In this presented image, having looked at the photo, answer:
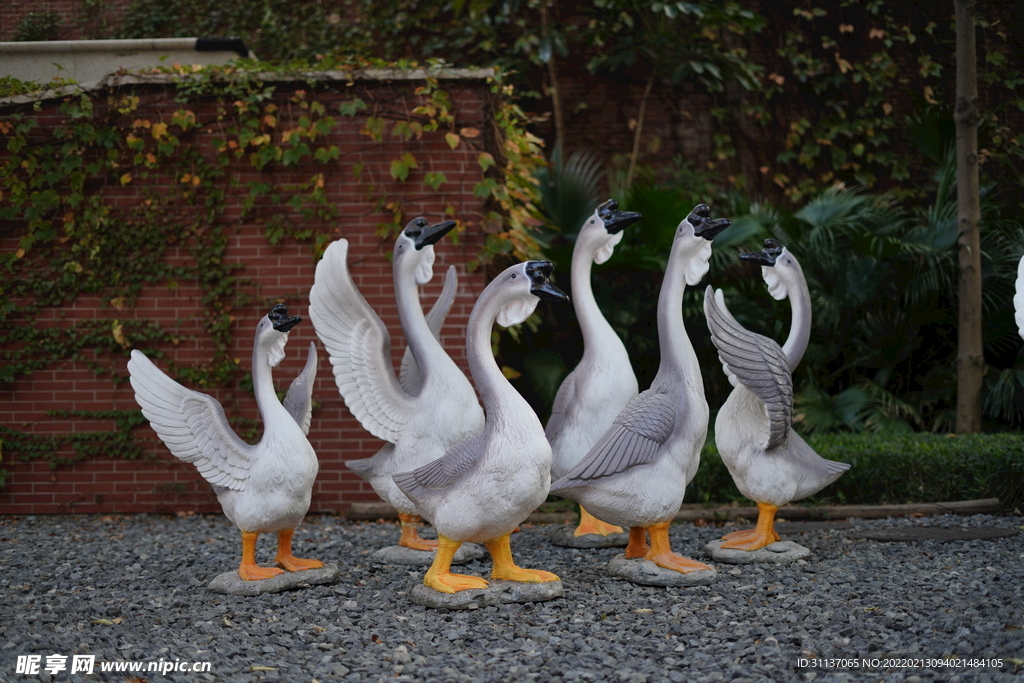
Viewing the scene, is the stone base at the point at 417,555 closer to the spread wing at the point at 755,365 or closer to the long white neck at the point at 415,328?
the long white neck at the point at 415,328

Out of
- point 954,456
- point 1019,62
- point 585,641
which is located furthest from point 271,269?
point 1019,62

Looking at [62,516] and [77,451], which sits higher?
[77,451]

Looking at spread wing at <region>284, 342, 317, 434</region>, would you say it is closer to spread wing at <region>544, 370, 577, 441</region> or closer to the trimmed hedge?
spread wing at <region>544, 370, 577, 441</region>

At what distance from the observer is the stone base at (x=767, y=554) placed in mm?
4672

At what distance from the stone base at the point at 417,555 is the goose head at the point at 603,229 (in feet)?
5.97

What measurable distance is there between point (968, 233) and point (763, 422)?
364 cm

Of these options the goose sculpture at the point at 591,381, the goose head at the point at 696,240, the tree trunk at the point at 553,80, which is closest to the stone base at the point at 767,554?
the goose sculpture at the point at 591,381

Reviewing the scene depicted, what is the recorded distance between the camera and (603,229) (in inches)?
198

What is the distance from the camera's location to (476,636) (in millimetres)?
3484

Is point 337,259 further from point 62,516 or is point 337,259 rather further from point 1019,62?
point 1019,62

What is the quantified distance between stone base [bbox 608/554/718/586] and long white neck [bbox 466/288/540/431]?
3.34ft

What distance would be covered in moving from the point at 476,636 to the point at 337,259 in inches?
87.0

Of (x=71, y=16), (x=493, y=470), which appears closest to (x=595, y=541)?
(x=493, y=470)

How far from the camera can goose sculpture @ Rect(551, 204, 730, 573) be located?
414 cm
